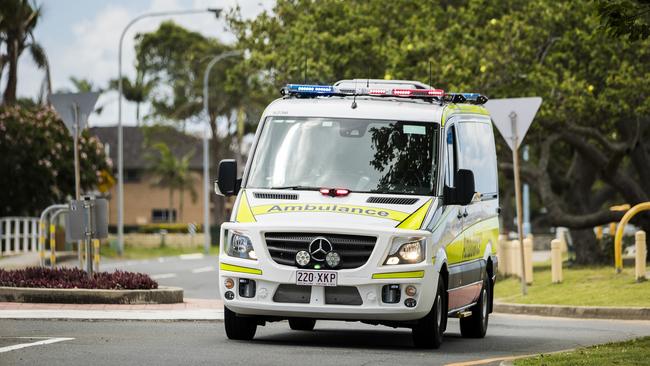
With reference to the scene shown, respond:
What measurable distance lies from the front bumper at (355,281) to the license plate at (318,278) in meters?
0.06

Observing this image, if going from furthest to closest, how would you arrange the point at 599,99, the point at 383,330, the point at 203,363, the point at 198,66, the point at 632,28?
the point at 198,66
the point at 599,99
the point at 383,330
the point at 632,28
the point at 203,363

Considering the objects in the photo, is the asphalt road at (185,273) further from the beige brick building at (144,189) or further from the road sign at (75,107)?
the beige brick building at (144,189)

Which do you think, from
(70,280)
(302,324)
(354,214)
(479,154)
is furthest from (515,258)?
(354,214)

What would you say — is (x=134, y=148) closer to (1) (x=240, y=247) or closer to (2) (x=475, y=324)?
(2) (x=475, y=324)

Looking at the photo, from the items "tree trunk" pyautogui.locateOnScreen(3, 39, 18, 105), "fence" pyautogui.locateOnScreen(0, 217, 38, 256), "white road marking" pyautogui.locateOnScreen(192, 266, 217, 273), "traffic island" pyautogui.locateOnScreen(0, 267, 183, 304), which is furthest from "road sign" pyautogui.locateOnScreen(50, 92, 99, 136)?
"tree trunk" pyautogui.locateOnScreen(3, 39, 18, 105)

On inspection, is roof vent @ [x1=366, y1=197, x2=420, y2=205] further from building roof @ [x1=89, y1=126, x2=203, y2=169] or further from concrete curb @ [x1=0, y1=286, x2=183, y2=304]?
building roof @ [x1=89, y1=126, x2=203, y2=169]

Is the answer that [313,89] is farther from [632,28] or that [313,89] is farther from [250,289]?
[632,28]

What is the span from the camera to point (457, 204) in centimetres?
1513

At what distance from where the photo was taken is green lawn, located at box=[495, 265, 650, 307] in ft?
73.9

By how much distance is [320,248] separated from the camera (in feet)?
45.1

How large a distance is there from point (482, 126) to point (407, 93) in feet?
8.34

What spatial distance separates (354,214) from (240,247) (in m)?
1.12

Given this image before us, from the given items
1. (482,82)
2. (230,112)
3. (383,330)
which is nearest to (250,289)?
(383,330)

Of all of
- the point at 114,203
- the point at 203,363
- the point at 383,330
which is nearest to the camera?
the point at 203,363
